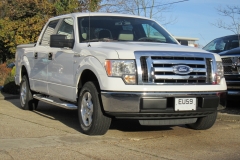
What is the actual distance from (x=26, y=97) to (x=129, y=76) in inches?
161

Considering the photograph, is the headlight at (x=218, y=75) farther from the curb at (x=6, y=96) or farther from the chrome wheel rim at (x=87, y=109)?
the curb at (x=6, y=96)

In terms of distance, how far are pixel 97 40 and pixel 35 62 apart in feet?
6.99

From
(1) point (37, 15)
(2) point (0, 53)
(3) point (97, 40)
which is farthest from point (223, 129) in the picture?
(2) point (0, 53)

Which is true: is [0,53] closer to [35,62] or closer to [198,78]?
[35,62]

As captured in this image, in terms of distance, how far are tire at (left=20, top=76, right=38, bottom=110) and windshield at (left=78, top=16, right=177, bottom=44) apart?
2573 mm

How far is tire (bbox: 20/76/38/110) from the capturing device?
8993 millimetres

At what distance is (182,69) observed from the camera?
581 centimetres

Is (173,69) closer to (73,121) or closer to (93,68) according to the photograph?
(93,68)

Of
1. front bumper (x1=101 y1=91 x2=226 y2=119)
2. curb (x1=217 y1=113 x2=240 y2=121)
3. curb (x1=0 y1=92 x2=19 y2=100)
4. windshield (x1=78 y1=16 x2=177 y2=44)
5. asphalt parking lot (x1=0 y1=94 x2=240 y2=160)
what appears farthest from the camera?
curb (x1=0 y1=92 x2=19 y2=100)

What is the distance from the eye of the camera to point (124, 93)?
18.2 feet

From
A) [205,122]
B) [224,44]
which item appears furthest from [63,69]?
[224,44]

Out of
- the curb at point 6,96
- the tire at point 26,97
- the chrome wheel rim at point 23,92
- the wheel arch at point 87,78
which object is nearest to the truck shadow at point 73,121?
the tire at point 26,97

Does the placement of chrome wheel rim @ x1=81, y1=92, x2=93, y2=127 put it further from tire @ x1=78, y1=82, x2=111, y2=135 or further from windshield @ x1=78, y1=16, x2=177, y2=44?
windshield @ x1=78, y1=16, x2=177, y2=44

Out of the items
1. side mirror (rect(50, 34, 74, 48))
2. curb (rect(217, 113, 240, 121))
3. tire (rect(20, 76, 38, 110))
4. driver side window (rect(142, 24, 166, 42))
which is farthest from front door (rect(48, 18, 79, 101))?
curb (rect(217, 113, 240, 121))
